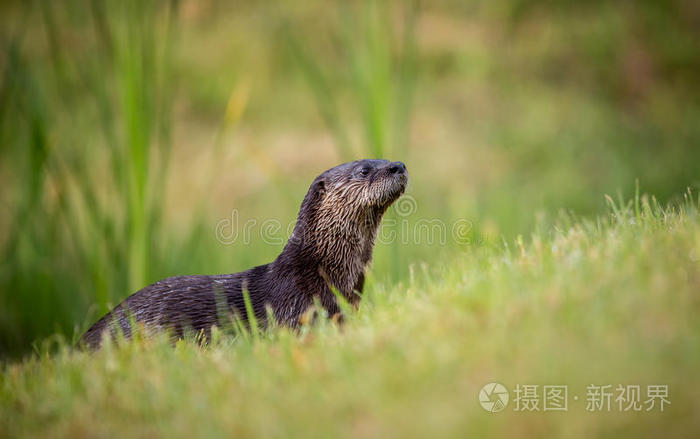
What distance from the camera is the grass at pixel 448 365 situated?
1.40 metres

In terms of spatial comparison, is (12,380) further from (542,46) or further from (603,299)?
(542,46)

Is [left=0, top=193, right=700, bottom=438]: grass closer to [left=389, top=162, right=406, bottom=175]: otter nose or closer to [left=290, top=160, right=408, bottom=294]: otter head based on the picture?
[left=290, top=160, right=408, bottom=294]: otter head

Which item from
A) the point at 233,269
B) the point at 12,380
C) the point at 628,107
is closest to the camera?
the point at 12,380

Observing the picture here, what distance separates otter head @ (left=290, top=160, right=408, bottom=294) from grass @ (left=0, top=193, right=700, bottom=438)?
806 millimetres

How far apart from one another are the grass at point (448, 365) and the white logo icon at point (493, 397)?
2 cm

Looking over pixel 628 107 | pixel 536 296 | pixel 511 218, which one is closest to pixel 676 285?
pixel 536 296

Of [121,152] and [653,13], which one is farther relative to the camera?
[653,13]

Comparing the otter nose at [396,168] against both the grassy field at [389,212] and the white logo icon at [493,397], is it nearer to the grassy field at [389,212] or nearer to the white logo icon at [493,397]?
the grassy field at [389,212]

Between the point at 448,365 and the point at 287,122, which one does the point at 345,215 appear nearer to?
the point at 448,365

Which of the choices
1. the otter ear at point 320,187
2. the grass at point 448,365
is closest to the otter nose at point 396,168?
the otter ear at point 320,187

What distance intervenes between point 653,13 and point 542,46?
1728mm

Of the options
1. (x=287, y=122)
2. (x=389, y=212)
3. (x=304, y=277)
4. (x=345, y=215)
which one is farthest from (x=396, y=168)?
(x=287, y=122)

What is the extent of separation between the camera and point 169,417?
1776mm

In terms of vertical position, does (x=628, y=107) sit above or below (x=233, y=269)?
above
